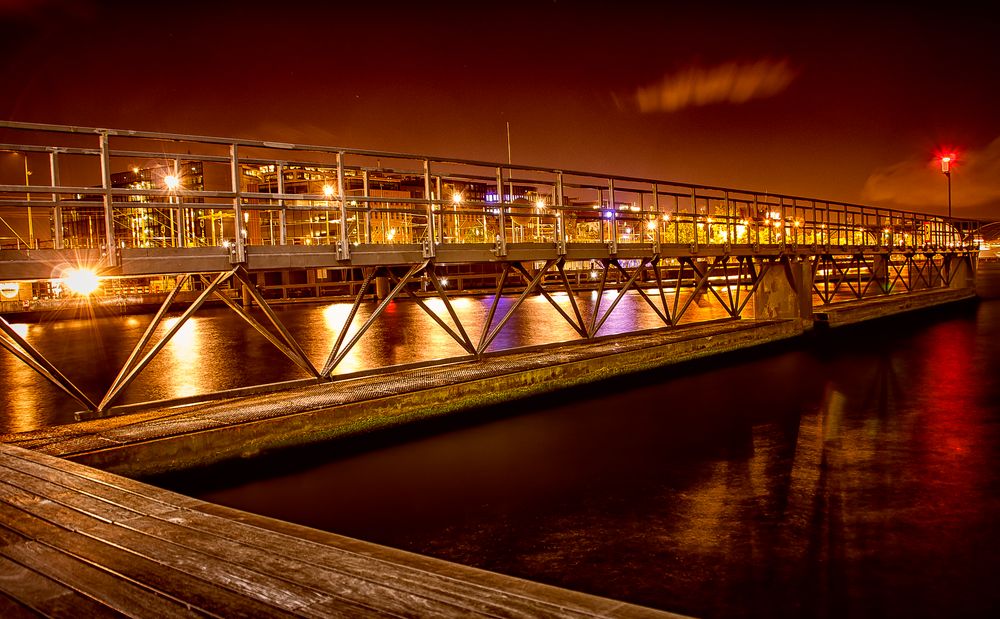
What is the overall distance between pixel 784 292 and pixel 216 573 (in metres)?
19.6

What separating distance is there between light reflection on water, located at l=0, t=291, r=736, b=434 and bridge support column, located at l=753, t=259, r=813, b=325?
12.1 feet

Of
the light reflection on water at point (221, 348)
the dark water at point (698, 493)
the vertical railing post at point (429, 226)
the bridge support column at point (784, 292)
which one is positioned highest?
the vertical railing post at point (429, 226)

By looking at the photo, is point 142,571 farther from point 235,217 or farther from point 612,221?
point 612,221

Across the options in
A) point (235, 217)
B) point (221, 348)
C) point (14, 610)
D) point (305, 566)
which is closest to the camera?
point (14, 610)

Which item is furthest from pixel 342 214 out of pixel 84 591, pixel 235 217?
pixel 84 591

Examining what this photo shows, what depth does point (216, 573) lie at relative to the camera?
12.5 feet

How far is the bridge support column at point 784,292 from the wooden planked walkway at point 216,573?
60.0 ft

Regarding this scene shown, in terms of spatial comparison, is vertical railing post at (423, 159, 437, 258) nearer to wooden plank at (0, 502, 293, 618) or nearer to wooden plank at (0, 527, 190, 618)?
wooden plank at (0, 502, 293, 618)

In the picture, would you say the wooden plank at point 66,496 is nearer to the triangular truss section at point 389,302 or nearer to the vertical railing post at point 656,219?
the triangular truss section at point 389,302

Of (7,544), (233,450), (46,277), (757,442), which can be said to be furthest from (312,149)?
(757,442)

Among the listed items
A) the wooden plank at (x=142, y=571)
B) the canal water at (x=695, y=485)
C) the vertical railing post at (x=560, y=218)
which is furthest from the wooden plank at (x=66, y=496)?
the vertical railing post at (x=560, y=218)

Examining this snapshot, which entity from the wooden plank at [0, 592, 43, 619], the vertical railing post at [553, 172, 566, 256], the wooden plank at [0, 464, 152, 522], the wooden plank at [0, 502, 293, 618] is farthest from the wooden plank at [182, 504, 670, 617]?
the vertical railing post at [553, 172, 566, 256]

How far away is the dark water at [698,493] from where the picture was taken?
17.8 ft

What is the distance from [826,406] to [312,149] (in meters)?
A: 9.47
